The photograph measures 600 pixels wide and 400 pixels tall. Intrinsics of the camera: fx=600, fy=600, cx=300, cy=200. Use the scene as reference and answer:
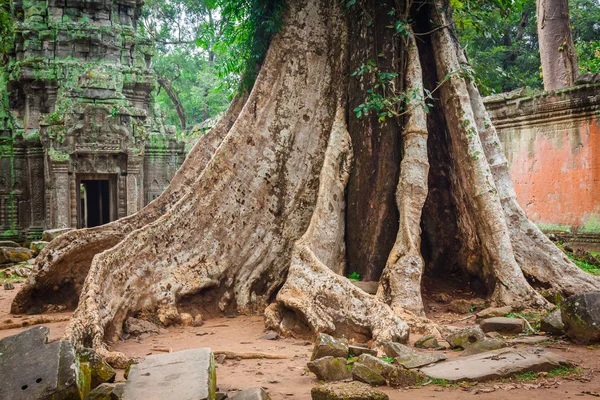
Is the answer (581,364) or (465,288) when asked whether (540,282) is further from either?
(581,364)

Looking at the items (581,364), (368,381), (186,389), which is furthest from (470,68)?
(186,389)

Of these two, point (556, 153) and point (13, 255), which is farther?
point (13, 255)

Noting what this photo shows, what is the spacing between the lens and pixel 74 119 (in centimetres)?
1261

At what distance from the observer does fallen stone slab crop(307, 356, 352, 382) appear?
2.95 metres

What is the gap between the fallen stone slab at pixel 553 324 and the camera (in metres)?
3.67

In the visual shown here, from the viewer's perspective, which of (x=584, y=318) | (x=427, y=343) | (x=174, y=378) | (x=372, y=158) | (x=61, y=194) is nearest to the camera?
(x=174, y=378)

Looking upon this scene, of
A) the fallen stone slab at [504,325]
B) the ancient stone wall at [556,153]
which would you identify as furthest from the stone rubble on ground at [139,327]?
the ancient stone wall at [556,153]

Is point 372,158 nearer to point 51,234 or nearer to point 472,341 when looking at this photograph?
point 472,341

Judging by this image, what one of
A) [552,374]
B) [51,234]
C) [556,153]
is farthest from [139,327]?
[51,234]

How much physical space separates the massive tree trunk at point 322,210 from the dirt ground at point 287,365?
245 mm

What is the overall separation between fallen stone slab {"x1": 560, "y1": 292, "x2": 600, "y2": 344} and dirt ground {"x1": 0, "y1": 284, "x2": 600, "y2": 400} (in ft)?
0.25

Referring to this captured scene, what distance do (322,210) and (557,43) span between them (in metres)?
6.94

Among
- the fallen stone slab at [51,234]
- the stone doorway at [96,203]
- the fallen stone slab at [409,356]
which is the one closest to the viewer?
the fallen stone slab at [409,356]

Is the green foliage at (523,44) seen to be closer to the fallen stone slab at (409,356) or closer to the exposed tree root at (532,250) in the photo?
the exposed tree root at (532,250)
